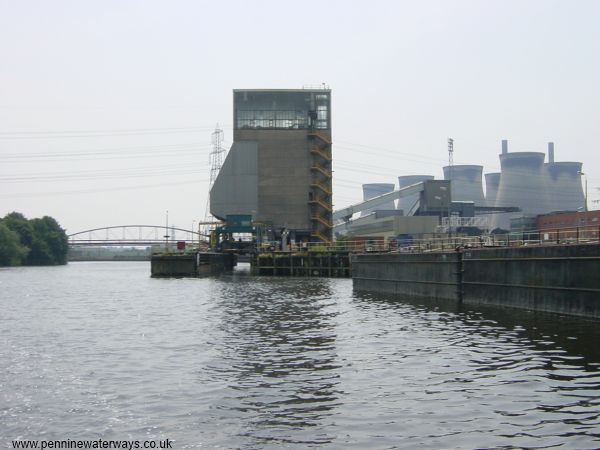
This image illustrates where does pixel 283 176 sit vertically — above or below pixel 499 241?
above

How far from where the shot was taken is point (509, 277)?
40031mm

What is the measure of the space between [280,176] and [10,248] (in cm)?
8290

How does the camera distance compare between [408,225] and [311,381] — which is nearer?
[311,381]

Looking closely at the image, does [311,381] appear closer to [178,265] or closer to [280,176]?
[178,265]

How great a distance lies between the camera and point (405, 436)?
14891 millimetres

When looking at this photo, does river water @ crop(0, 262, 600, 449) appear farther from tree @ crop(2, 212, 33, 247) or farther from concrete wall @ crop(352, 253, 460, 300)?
tree @ crop(2, 212, 33, 247)

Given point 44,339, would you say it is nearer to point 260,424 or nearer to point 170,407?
point 170,407

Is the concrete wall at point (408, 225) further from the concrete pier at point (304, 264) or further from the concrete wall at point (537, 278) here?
the concrete wall at point (537, 278)

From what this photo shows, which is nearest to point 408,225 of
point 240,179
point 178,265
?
point 240,179

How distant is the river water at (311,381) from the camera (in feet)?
50.2

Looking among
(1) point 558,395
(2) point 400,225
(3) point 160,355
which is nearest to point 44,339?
(3) point 160,355

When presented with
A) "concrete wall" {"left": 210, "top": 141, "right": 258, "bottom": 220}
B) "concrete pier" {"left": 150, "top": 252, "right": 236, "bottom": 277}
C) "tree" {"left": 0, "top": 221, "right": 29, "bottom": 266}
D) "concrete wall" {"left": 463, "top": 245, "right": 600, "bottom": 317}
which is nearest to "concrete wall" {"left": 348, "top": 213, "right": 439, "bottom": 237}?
"concrete wall" {"left": 210, "top": 141, "right": 258, "bottom": 220}

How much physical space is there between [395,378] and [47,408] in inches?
393

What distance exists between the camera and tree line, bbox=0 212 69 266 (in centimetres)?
16807
